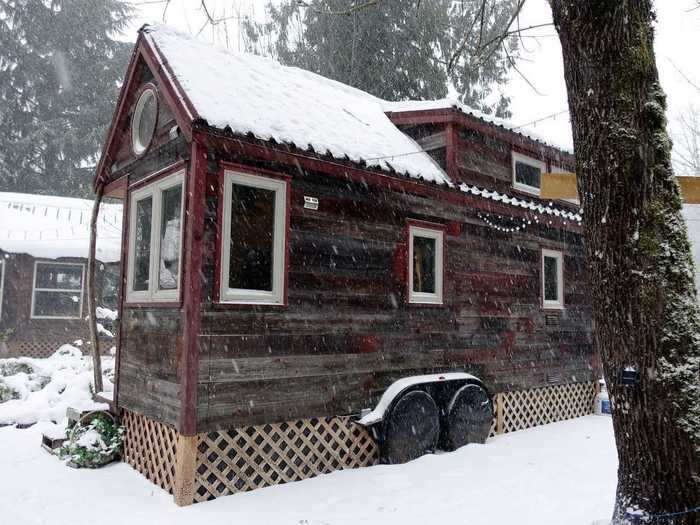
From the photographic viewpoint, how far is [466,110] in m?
10.0

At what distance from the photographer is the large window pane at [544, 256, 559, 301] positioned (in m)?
11.5

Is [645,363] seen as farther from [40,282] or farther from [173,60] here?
[40,282]

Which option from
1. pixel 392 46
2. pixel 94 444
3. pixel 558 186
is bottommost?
pixel 94 444

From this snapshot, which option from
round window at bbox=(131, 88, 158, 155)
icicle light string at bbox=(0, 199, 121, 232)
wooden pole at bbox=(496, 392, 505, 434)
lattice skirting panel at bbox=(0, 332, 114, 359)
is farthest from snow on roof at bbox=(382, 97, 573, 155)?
icicle light string at bbox=(0, 199, 121, 232)

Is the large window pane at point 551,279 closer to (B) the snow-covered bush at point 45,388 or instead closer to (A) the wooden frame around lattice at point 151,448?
(A) the wooden frame around lattice at point 151,448

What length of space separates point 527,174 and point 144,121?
729cm

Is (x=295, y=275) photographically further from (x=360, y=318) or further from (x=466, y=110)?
(x=466, y=110)

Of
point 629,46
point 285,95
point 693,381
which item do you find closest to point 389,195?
point 285,95

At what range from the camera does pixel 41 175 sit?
103ft

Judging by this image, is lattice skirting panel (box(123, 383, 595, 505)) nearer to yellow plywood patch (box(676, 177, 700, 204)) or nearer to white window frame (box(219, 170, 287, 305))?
white window frame (box(219, 170, 287, 305))

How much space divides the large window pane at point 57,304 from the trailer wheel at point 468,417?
Result: 557 inches

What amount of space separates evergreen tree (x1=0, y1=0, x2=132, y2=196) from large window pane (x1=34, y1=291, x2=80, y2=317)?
12.7m

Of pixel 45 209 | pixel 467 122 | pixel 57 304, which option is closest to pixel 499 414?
pixel 467 122

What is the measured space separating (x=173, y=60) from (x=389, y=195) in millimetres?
3428
